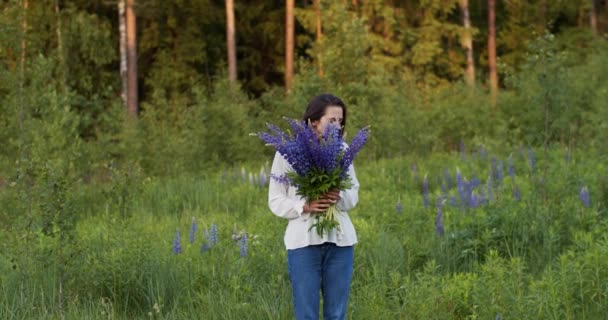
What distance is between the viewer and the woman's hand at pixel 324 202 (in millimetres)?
4086

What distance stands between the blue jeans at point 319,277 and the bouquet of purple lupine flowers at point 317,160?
195 millimetres

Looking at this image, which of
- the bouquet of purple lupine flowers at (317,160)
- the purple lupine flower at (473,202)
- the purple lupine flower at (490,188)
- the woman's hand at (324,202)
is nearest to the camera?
the bouquet of purple lupine flowers at (317,160)

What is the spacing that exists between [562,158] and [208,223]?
19.0 feet

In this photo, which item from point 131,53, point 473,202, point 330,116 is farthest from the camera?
point 131,53

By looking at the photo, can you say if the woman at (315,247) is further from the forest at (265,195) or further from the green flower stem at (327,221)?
the forest at (265,195)

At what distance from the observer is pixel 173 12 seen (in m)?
31.8

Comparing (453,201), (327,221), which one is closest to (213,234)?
(327,221)

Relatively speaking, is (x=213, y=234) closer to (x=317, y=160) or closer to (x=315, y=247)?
(x=315, y=247)

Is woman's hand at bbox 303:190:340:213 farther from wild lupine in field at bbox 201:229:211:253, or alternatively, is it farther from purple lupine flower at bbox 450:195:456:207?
purple lupine flower at bbox 450:195:456:207

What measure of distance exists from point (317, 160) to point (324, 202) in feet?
0.78

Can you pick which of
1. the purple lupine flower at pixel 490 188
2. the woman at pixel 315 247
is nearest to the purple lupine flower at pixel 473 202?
the purple lupine flower at pixel 490 188

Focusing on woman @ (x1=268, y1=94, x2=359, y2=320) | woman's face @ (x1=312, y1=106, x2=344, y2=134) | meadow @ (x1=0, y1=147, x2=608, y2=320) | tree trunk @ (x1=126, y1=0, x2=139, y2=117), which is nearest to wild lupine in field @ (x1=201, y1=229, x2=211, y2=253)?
meadow @ (x1=0, y1=147, x2=608, y2=320)

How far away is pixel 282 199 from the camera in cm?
428

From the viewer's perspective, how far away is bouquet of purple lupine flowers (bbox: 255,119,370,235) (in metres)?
3.98
